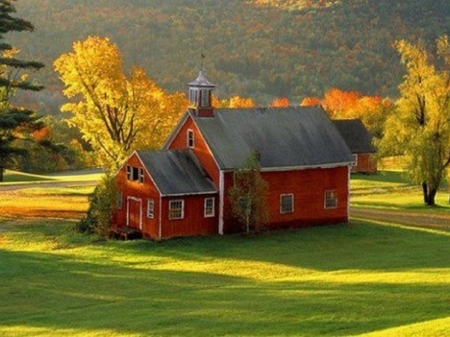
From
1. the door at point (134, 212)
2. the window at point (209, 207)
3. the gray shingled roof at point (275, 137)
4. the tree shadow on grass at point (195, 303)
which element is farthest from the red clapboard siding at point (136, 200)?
the tree shadow on grass at point (195, 303)

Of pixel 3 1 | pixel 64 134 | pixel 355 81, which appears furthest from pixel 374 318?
pixel 355 81

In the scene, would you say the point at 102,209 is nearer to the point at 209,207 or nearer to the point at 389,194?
the point at 209,207

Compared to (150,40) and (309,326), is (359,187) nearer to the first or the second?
(309,326)

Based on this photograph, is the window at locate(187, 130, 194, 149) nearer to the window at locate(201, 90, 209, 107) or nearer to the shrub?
the window at locate(201, 90, 209, 107)

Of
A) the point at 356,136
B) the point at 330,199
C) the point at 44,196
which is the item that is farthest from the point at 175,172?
the point at 356,136

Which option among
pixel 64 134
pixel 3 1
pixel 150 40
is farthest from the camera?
pixel 150 40

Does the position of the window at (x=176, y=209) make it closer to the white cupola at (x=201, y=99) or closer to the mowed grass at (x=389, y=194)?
the white cupola at (x=201, y=99)

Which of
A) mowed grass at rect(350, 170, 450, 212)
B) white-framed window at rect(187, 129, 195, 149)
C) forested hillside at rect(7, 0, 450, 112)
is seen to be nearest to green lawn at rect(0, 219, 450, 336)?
white-framed window at rect(187, 129, 195, 149)

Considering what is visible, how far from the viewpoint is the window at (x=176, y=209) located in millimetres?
44281

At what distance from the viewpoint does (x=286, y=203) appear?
159ft

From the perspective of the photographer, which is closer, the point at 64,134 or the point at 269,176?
the point at 269,176

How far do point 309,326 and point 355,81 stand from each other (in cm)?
15143

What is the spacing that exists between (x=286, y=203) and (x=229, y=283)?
14802 millimetres

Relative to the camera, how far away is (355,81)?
173m
